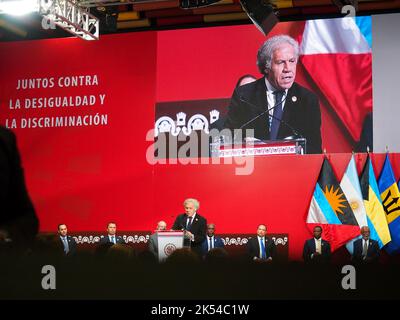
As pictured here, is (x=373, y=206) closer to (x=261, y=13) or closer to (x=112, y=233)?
(x=261, y=13)

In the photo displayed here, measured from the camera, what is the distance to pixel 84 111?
32.7 feet

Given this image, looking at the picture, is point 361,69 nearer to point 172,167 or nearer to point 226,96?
point 226,96

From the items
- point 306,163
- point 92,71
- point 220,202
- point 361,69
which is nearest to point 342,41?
point 361,69

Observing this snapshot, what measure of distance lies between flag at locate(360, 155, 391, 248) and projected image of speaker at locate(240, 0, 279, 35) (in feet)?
7.53

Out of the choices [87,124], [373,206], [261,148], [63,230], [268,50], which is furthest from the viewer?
[87,124]

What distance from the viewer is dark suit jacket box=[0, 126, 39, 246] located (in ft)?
1.41

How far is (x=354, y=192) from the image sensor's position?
8625 mm

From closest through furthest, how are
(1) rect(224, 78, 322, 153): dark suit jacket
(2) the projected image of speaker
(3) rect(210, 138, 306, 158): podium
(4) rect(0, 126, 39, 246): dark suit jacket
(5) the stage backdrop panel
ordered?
(4) rect(0, 126, 39, 246): dark suit jacket → (2) the projected image of speaker → (3) rect(210, 138, 306, 158): podium → (1) rect(224, 78, 322, 153): dark suit jacket → (5) the stage backdrop panel

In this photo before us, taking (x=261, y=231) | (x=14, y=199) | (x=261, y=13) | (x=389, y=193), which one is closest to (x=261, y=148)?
(x=261, y=231)

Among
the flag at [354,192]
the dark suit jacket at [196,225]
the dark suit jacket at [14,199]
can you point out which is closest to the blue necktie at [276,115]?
the flag at [354,192]

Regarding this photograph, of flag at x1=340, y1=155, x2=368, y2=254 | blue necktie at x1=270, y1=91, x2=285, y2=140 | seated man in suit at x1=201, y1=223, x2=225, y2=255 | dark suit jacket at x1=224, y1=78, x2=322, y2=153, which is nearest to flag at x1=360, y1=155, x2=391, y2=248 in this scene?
flag at x1=340, y1=155, x2=368, y2=254

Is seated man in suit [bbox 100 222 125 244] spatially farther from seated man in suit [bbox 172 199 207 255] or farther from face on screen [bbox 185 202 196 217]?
face on screen [bbox 185 202 196 217]

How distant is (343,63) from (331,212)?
2113mm
